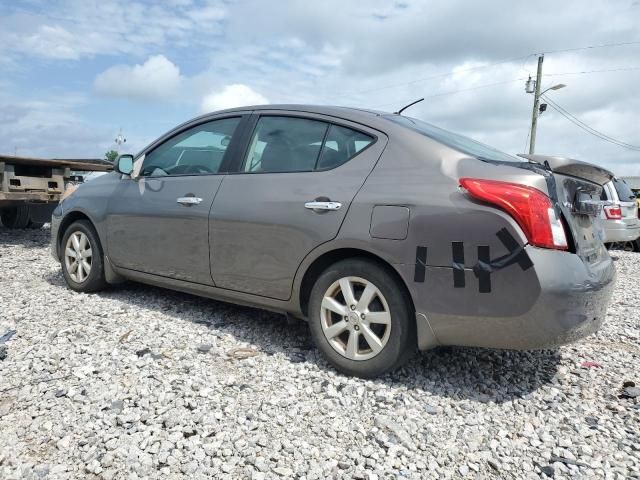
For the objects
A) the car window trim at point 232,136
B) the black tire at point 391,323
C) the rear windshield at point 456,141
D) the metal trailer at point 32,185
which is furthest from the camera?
the metal trailer at point 32,185

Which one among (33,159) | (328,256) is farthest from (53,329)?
(33,159)

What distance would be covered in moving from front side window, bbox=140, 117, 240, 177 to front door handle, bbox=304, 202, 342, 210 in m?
1.00

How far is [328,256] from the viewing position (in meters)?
3.11

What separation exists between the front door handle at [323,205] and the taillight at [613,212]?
27.4 feet

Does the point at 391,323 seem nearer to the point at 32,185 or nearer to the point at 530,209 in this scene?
the point at 530,209

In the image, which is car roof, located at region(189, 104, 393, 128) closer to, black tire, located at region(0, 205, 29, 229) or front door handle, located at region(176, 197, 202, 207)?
front door handle, located at region(176, 197, 202, 207)

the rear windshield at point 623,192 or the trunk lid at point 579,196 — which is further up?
the rear windshield at point 623,192

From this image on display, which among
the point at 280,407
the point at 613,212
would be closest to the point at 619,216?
the point at 613,212

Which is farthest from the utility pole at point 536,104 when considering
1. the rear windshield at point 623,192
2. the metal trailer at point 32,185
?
the metal trailer at point 32,185

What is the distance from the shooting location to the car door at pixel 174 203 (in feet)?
12.4

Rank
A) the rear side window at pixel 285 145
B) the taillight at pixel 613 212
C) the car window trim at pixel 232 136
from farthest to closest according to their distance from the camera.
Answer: the taillight at pixel 613 212, the car window trim at pixel 232 136, the rear side window at pixel 285 145

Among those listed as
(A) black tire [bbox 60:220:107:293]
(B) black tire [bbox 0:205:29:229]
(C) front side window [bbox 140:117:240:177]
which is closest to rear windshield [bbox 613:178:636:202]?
(C) front side window [bbox 140:117:240:177]

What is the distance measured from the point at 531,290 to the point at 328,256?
1179 millimetres

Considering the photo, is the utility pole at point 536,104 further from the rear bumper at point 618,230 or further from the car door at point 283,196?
the car door at point 283,196
